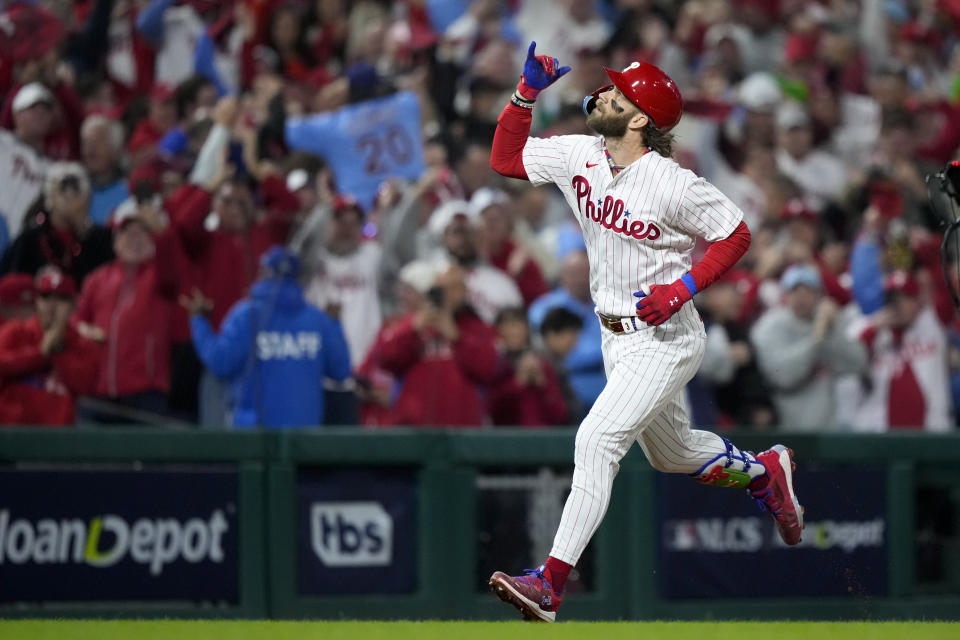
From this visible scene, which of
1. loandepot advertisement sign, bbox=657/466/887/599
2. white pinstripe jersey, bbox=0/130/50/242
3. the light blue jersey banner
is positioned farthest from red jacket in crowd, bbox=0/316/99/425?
loandepot advertisement sign, bbox=657/466/887/599

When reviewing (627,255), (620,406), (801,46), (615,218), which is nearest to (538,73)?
(615,218)

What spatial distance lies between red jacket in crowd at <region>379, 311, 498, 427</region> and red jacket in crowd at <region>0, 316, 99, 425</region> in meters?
1.63

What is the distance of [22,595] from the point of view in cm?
726

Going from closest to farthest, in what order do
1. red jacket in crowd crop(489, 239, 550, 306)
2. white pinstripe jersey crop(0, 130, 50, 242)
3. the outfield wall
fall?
the outfield wall < white pinstripe jersey crop(0, 130, 50, 242) < red jacket in crowd crop(489, 239, 550, 306)

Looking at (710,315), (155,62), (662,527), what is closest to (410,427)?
(662,527)

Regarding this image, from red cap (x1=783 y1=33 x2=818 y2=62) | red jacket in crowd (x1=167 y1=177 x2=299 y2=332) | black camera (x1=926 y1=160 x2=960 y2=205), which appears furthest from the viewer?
red cap (x1=783 y1=33 x2=818 y2=62)

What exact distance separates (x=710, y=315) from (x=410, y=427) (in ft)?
6.85

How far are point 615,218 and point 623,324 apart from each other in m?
0.40

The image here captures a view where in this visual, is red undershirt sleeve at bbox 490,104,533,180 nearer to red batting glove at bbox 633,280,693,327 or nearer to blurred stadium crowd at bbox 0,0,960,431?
red batting glove at bbox 633,280,693,327

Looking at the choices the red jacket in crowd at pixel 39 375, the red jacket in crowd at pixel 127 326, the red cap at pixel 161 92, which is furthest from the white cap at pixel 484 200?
the red jacket in crowd at pixel 39 375

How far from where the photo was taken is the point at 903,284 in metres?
9.19

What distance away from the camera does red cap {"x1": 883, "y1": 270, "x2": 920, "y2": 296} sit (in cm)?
918

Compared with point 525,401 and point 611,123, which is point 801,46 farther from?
point 611,123

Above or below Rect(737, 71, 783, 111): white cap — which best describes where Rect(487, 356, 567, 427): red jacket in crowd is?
below
